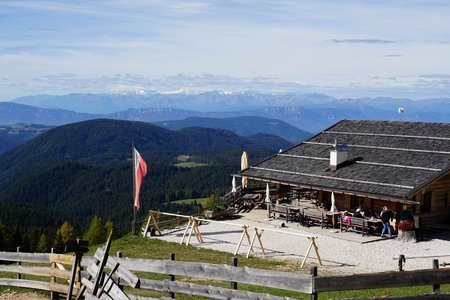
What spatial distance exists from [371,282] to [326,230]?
830 inches

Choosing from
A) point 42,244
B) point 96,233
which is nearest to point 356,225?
point 42,244

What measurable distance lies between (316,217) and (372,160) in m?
5.01

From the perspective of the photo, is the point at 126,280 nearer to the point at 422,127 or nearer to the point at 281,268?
the point at 281,268

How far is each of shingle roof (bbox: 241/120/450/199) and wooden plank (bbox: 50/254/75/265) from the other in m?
19.0

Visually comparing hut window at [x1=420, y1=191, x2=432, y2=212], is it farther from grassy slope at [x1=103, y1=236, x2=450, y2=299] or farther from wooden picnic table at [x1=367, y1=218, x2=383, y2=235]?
grassy slope at [x1=103, y1=236, x2=450, y2=299]

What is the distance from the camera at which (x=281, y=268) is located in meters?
24.2

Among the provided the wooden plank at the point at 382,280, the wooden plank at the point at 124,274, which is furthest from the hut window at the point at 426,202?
the wooden plank at the point at 124,274

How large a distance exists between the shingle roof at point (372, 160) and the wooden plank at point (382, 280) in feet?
59.7

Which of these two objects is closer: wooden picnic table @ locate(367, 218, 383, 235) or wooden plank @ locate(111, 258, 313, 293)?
wooden plank @ locate(111, 258, 313, 293)

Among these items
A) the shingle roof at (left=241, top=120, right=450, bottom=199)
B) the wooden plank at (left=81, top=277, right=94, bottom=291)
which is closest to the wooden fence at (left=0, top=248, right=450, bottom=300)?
the wooden plank at (left=81, top=277, right=94, bottom=291)

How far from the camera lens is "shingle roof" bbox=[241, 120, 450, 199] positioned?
32.0 m

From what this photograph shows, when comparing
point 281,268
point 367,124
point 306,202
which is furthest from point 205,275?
point 367,124

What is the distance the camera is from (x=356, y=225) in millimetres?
31516

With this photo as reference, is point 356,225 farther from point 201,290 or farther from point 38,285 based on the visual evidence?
point 201,290
